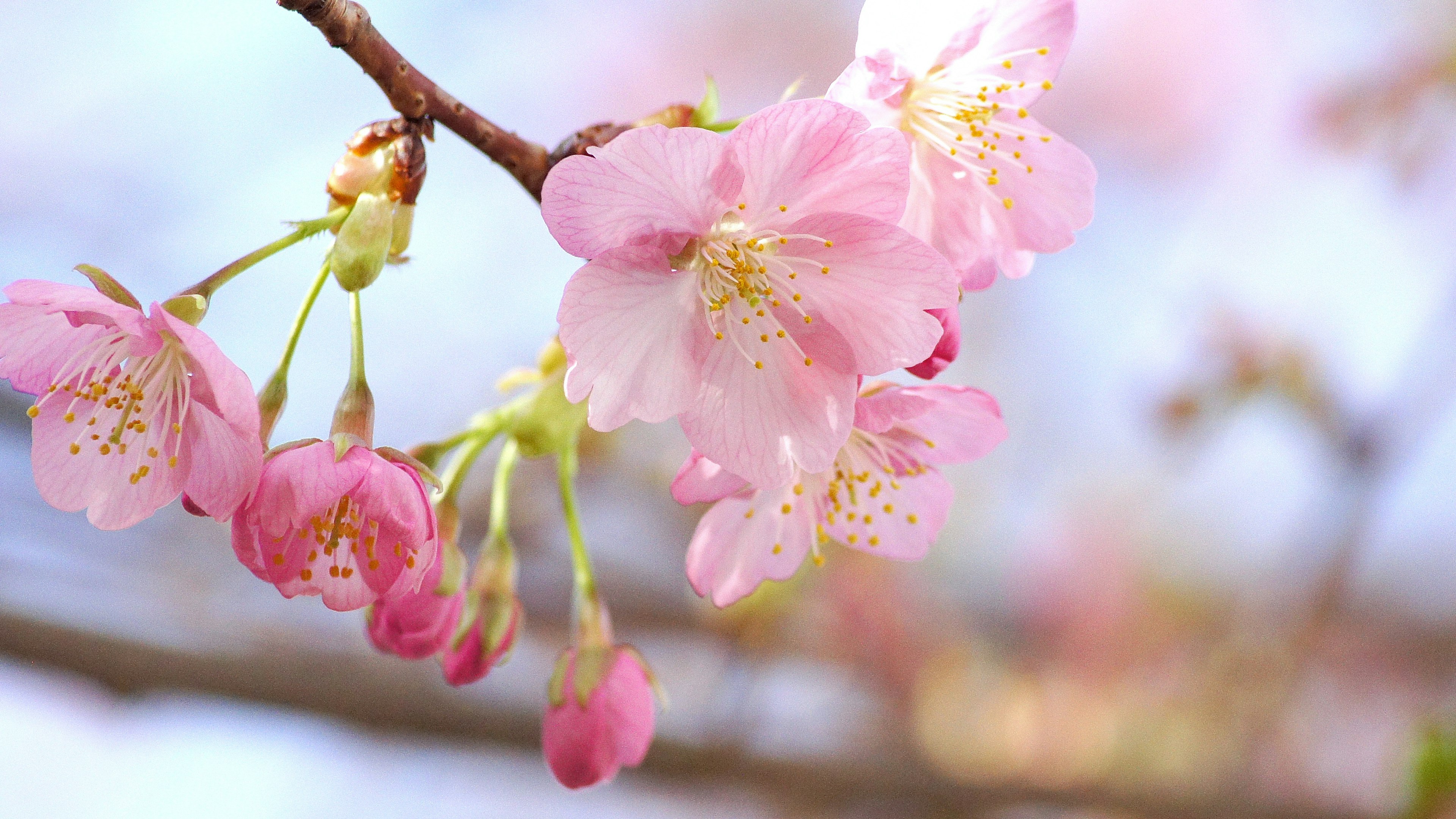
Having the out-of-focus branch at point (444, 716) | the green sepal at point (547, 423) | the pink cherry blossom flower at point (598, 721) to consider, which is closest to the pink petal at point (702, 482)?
the green sepal at point (547, 423)

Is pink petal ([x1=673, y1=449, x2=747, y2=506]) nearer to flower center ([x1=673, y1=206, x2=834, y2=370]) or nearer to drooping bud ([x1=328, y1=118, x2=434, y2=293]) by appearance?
flower center ([x1=673, y1=206, x2=834, y2=370])

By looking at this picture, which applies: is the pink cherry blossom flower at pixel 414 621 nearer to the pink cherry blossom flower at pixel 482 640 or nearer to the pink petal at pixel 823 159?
the pink cherry blossom flower at pixel 482 640

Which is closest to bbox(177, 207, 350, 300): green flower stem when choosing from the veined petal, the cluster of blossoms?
the cluster of blossoms

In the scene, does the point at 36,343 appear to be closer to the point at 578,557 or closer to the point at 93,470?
the point at 93,470

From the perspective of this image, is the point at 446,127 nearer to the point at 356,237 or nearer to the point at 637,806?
the point at 356,237

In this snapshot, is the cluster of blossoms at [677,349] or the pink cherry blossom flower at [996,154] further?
the pink cherry blossom flower at [996,154]
